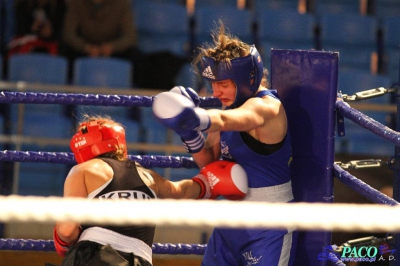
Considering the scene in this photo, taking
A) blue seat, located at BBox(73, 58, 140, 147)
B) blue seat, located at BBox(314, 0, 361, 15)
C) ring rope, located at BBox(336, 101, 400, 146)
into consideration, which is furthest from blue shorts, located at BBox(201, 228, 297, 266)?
blue seat, located at BBox(314, 0, 361, 15)

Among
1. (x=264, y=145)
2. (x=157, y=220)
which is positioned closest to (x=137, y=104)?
(x=264, y=145)

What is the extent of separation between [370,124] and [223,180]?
2.11 ft

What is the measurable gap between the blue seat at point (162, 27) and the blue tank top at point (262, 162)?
3.74 m

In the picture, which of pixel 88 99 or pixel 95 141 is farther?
pixel 88 99

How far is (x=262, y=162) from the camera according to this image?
294 centimetres

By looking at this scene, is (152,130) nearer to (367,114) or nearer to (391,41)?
(367,114)

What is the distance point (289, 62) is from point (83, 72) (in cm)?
314

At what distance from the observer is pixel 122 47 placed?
6285 mm

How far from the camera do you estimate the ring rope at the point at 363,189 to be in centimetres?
256

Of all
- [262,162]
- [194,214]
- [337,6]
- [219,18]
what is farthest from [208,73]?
[337,6]

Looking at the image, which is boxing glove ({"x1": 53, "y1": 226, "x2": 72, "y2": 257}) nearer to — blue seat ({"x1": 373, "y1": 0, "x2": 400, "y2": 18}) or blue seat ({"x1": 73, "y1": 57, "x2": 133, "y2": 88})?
blue seat ({"x1": 73, "y1": 57, "x2": 133, "y2": 88})

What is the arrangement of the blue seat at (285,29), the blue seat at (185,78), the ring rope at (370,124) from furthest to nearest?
the blue seat at (285,29), the blue seat at (185,78), the ring rope at (370,124)

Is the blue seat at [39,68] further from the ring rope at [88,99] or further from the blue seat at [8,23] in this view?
the ring rope at [88,99]

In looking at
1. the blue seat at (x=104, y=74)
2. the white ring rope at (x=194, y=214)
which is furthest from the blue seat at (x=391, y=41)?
the white ring rope at (x=194, y=214)
